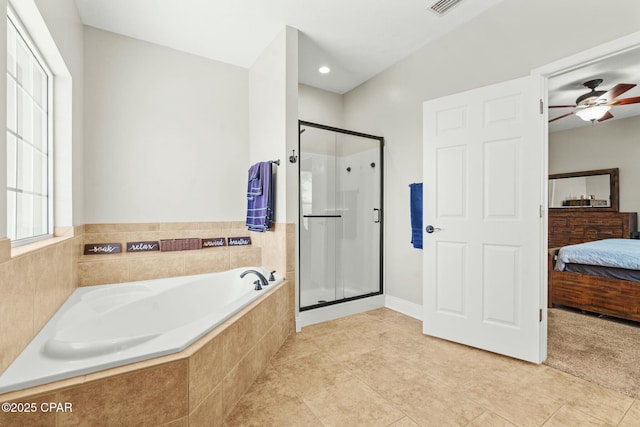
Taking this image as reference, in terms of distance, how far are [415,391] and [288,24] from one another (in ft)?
9.50

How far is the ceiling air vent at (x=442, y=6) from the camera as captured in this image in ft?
7.35

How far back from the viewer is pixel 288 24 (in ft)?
8.30

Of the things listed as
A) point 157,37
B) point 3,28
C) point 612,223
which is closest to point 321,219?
point 157,37

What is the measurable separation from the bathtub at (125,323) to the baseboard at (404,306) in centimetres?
139

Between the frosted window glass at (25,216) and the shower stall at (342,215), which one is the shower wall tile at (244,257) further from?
the frosted window glass at (25,216)

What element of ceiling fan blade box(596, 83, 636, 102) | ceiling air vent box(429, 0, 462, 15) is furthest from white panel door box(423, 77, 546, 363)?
ceiling fan blade box(596, 83, 636, 102)

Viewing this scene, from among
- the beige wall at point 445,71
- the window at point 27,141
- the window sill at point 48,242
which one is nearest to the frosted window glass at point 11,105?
the window at point 27,141

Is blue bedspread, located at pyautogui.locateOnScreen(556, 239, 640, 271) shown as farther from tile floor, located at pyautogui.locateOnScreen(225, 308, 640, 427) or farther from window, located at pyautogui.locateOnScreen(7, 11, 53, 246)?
window, located at pyautogui.locateOnScreen(7, 11, 53, 246)

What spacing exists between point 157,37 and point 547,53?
3192mm

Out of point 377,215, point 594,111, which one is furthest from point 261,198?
point 594,111

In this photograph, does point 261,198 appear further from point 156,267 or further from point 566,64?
point 566,64

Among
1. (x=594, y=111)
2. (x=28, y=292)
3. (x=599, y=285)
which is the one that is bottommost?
(x=599, y=285)

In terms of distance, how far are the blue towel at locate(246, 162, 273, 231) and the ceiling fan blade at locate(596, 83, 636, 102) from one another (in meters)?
3.48

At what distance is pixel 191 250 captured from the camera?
285 centimetres
